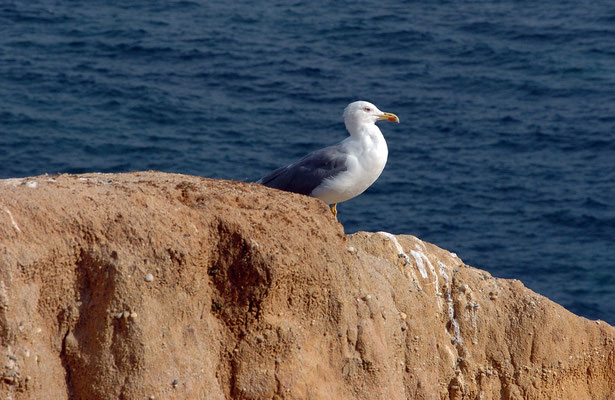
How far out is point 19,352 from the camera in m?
7.83

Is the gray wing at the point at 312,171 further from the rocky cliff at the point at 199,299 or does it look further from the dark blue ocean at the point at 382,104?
the dark blue ocean at the point at 382,104

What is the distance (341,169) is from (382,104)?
17702 millimetres

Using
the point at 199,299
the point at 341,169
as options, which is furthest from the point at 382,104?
the point at 199,299

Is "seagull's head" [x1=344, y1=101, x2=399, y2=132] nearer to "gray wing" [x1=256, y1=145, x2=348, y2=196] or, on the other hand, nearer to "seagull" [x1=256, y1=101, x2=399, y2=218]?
"seagull" [x1=256, y1=101, x2=399, y2=218]

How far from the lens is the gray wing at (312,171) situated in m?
11.7

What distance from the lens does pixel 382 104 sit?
2908 centimetres

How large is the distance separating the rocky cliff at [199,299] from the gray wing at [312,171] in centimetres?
103

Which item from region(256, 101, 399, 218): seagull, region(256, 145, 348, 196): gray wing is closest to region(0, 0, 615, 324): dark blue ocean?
region(256, 101, 399, 218): seagull

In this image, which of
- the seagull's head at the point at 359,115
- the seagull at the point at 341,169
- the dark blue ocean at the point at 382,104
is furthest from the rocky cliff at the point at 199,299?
the dark blue ocean at the point at 382,104

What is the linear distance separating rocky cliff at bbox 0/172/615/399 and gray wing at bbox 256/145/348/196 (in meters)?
1.03

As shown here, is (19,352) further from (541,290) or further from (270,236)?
(541,290)

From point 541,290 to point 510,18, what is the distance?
53.5ft

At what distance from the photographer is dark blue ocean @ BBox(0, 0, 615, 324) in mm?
24688

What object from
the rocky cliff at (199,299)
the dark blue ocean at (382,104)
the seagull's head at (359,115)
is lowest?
the dark blue ocean at (382,104)
